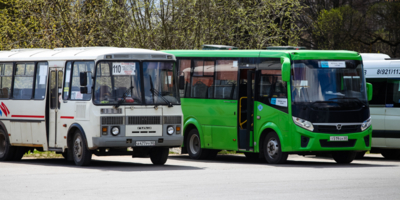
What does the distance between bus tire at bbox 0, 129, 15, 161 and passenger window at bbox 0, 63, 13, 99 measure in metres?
0.93

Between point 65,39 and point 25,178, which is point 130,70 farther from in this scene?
point 65,39

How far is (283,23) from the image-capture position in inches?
1017

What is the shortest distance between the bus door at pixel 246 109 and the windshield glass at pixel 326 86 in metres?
1.51

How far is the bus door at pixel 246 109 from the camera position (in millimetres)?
17969

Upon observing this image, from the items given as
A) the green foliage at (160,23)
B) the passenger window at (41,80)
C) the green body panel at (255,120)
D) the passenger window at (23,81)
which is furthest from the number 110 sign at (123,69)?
the green foliage at (160,23)

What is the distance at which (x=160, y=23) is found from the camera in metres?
25.2

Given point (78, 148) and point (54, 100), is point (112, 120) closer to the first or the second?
point (78, 148)

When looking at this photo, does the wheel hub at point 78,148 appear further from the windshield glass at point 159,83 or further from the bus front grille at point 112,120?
the windshield glass at point 159,83

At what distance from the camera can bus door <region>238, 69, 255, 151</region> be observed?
59.0 feet

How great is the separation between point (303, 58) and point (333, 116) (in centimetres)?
149

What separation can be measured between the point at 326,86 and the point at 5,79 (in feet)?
26.1

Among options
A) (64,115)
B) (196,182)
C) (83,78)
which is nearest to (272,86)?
(83,78)

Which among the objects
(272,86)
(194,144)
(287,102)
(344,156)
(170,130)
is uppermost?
(272,86)

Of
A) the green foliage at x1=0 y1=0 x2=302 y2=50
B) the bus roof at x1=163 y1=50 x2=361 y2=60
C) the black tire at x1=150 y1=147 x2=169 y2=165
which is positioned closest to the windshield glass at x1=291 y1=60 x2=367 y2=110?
the bus roof at x1=163 y1=50 x2=361 y2=60
